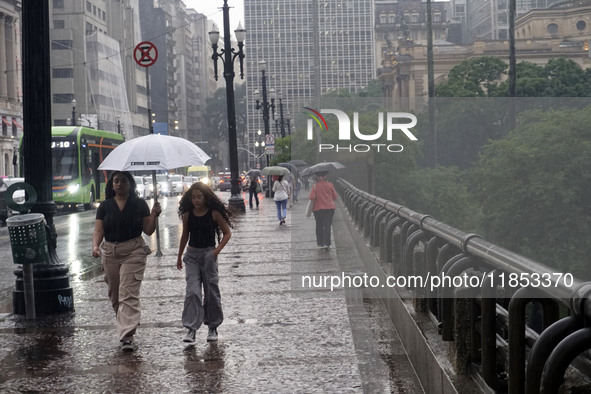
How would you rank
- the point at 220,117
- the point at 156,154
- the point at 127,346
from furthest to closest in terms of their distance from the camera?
the point at 220,117 → the point at 156,154 → the point at 127,346

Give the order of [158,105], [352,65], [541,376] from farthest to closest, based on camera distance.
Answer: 1. [158,105]
2. [352,65]
3. [541,376]

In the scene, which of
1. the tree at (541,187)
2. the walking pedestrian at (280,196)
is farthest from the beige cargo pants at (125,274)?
the tree at (541,187)

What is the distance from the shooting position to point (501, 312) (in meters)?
5.02

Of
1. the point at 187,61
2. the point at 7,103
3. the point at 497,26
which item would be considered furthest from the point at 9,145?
the point at 497,26

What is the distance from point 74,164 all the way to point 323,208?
2722 centimetres

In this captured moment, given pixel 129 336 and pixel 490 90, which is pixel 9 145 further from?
pixel 129 336

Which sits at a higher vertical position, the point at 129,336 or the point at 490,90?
the point at 490,90

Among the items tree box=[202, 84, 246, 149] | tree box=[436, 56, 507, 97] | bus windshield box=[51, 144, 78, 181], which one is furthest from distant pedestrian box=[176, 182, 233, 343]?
tree box=[202, 84, 246, 149]

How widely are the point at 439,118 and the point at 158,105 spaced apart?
75.4 metres

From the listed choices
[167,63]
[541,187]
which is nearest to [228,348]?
[541,187]

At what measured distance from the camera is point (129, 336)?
28.1ft

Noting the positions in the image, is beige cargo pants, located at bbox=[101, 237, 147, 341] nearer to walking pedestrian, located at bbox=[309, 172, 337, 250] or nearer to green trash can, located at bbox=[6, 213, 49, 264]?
green trash can, located at bbox=[6, 213, 49, 264]

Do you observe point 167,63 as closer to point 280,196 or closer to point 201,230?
point 280,196

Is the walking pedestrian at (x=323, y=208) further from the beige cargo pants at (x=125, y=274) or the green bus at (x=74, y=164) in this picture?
the green bus at (x=74, y=164)
